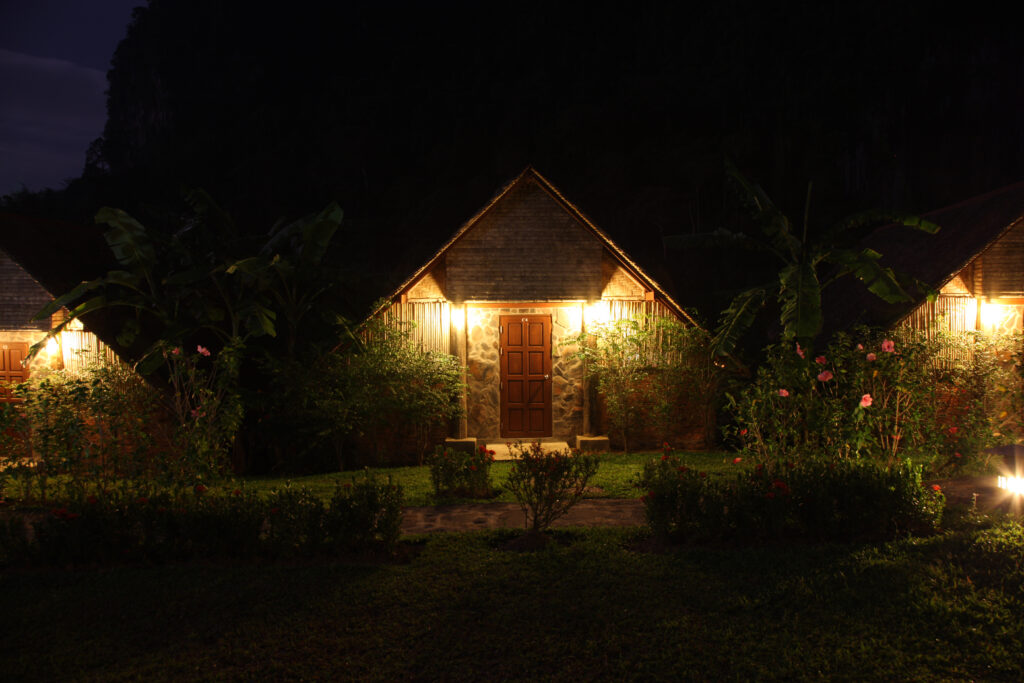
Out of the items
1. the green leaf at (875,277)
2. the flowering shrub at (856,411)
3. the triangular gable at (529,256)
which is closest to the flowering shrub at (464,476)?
the flowering shrub at (856,411)

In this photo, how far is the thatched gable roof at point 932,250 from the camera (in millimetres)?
11648

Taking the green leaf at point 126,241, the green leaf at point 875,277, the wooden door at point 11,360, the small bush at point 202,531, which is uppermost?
the green leaf at point 126,241

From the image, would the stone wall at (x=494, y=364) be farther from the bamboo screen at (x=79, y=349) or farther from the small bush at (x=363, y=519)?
the bamboo screen at (x=79, y=349)

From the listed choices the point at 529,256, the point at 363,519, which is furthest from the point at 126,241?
the point at 363,519

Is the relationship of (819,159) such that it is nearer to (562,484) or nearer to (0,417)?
(562,484)

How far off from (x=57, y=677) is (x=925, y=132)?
3653 centimetres

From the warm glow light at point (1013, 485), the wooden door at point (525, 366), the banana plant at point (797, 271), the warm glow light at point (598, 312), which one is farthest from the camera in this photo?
A: the wooden door at point (525, 366)

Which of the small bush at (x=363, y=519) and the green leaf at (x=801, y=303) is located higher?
the green leaf at (x=801, y=303)

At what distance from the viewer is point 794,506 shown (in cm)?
624

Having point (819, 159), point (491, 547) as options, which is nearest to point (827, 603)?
point (491, 547)

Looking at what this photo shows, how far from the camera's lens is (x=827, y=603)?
16.2 ft

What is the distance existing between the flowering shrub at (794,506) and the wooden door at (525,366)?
5602mm

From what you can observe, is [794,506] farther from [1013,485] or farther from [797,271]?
[797,271]

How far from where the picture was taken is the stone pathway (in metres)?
7.07
